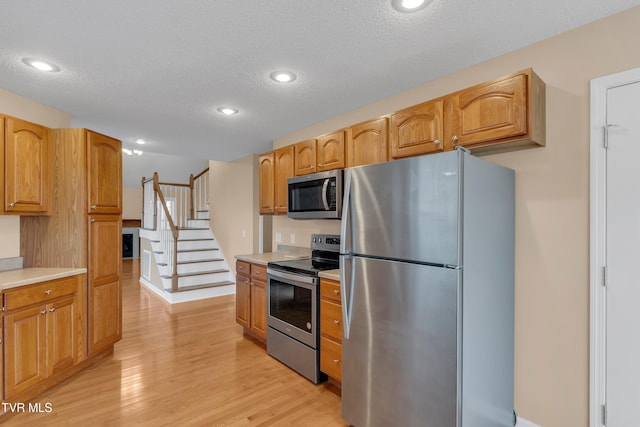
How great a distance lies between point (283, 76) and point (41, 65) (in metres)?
1.73

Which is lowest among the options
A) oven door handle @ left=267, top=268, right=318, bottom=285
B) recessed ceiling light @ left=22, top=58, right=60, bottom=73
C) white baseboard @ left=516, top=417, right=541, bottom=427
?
white baseboard @ left=516, top=417, right=541, bottom=427

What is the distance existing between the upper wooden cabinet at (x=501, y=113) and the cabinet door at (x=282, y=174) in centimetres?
190

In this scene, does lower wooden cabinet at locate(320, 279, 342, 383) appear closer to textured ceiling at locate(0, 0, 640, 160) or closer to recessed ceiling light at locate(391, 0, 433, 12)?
textured ceiling at locate(0, 0, 640, 160)

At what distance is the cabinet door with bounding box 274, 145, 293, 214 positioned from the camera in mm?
3525

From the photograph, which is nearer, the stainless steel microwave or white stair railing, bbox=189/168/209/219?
the stainless steel microwave

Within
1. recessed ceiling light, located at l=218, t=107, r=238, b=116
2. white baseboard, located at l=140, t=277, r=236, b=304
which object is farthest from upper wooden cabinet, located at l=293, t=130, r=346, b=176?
white baseboard, located at l=140, t=277, r=236, b=304

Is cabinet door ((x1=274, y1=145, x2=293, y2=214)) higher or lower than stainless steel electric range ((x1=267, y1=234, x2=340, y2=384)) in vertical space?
higher

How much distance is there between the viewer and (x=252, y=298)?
3488 millimetres

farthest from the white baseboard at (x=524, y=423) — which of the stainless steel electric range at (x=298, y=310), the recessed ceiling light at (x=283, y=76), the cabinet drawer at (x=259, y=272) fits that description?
the recessed ceiling light at (x=283, y=76)

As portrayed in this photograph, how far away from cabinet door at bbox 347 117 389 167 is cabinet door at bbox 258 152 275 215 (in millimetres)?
1260

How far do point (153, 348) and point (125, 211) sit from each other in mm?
7947

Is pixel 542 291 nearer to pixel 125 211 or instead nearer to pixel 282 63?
pixel 282 63

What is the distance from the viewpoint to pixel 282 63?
7.33 ft

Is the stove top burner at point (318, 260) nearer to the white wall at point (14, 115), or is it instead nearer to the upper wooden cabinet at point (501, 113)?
the upper wooden cabinet at point (501, 113)
